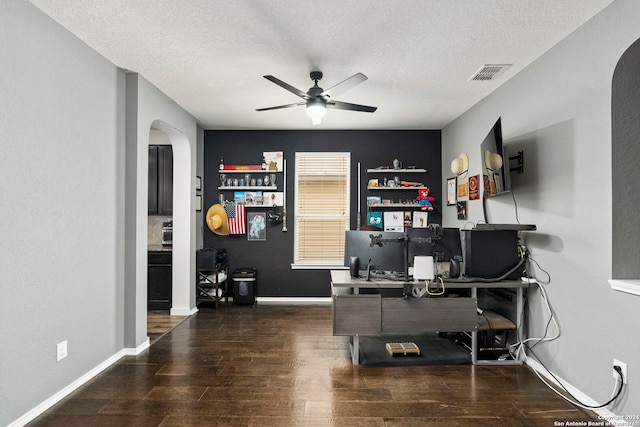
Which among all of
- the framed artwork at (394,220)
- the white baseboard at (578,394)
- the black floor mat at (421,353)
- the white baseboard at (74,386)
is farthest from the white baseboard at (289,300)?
the white baseboard at (578,394)

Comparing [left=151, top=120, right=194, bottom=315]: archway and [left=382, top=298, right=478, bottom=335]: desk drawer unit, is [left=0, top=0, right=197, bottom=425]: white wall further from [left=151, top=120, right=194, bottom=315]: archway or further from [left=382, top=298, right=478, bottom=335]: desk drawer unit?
[left=382, top=298, right=478, bottom=335]: desk drawer unit

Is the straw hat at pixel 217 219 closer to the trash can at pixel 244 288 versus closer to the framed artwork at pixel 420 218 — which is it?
the trash can at pixel 244 288

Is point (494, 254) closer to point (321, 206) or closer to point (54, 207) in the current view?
point (321, 206)

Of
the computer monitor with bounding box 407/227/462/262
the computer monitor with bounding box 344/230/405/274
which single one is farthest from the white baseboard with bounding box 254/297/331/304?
the computer monitor with bounding box 407/227/462/262

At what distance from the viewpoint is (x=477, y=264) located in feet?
10.4

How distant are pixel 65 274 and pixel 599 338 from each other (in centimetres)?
381

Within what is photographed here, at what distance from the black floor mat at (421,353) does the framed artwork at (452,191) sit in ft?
6.80

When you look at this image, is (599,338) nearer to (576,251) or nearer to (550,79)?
(576,251)

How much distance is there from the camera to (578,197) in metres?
2.57

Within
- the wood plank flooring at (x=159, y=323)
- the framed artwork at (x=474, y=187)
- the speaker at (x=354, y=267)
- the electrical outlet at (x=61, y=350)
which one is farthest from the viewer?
the framed artwork at (x=474, y=187)

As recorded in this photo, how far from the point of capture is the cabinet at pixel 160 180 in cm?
513

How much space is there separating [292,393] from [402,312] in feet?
3.84

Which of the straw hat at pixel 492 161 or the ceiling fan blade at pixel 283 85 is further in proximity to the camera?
the straw hat at pixel 492 161

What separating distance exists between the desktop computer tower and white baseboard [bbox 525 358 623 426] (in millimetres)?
759
